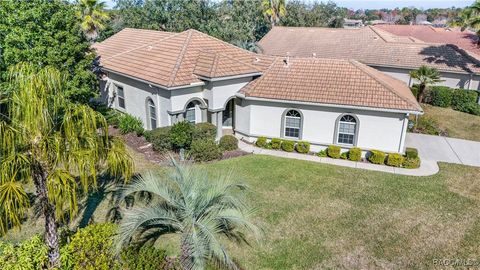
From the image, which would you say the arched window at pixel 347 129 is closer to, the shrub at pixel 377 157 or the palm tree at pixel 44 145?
the shrub at pixel 377 157

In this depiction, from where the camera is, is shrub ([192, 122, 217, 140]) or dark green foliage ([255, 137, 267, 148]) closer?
shrub ([192, 122, 217, 140])

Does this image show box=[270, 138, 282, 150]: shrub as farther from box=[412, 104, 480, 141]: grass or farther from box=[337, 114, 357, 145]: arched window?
box=[412, 104, 480, 141]: grass

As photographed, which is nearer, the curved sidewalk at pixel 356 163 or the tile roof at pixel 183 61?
the curved sidewalk at pixel 356 163

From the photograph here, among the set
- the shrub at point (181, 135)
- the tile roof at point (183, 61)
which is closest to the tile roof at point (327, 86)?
the tile roof at point (183, 61)

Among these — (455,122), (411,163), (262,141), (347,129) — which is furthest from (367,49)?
(262,141)

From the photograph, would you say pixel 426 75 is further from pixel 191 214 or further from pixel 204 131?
pixel 191 214

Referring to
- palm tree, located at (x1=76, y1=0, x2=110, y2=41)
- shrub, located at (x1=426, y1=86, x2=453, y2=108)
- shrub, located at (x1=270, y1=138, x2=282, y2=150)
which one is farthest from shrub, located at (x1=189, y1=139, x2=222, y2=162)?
shrub, located at (x1=426, y1=86, x2=453, y2=108)

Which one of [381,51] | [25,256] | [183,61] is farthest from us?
[381,51]
